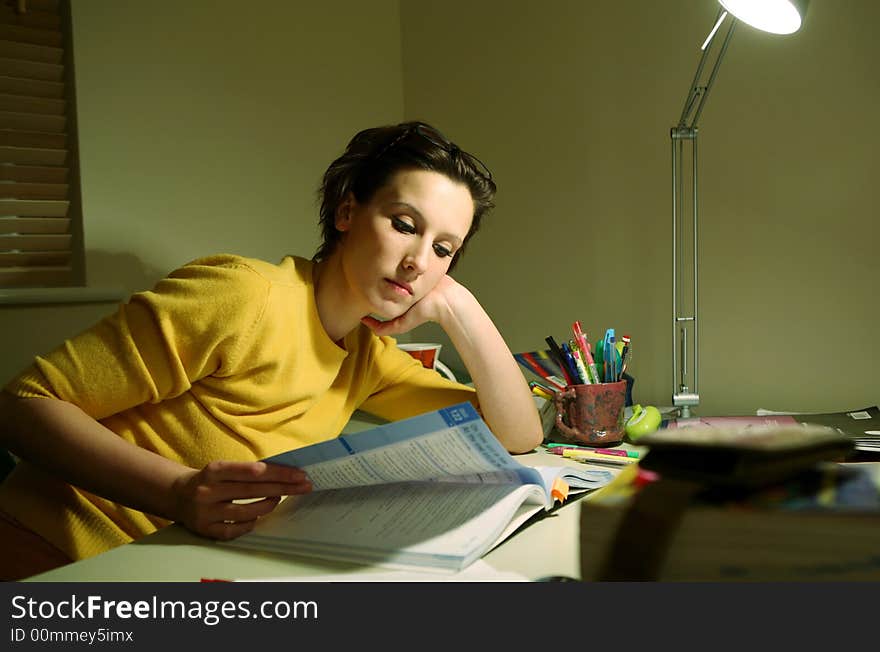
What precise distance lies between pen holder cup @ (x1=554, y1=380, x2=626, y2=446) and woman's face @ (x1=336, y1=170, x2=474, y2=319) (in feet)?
1.11

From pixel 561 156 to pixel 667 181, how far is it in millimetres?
264

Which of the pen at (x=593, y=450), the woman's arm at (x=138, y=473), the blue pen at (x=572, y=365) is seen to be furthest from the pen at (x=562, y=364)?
the woman's arm at (x=138, y=473)

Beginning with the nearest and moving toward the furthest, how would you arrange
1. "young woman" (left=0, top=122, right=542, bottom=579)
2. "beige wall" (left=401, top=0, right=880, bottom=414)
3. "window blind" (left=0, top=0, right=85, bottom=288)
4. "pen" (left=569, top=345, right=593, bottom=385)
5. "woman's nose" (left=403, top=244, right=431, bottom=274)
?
"young woman" (left=0, top=122, right=542, bottom=579) < "woman's nose" (left=403, top=244, right=431, bottom=274) < "pen" (left=569, top=345, right=593, bottom=385) < "window blind" (left=0, top=0, right=85, bottom=288) < "beige wall" (left=401, top=0, right=880, bottom=414)

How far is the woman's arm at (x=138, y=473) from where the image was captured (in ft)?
2.28

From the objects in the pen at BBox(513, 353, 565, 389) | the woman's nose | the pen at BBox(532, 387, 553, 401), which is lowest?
the pen at BBox(532, 387, 553, 401)

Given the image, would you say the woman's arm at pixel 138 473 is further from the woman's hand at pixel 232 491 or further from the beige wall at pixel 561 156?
the beige wall at pixel 561 156

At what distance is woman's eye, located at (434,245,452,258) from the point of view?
1.03 metres

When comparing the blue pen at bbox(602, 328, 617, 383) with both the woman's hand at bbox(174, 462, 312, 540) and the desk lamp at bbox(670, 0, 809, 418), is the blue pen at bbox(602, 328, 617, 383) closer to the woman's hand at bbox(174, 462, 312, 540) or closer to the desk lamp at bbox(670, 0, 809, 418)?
the desk lamp at bbox(670, 0, 809, 418)

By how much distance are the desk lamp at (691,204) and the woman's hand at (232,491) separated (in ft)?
2.97

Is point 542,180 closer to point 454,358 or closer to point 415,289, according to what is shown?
point 454,358

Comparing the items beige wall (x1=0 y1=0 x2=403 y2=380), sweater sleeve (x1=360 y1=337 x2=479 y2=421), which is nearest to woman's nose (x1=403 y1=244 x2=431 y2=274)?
sweater sleeve (x1=360 y1=337 x2=479 y2=421)

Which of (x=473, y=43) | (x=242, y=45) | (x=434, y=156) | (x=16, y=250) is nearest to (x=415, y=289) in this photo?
(x=434, y=156)

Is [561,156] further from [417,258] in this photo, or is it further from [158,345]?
[158,345]

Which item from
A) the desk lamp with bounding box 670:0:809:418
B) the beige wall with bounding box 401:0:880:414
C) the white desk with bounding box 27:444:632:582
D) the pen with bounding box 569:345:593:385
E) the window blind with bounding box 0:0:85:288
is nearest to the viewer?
the white desk with bounding box 27:444:632:582
